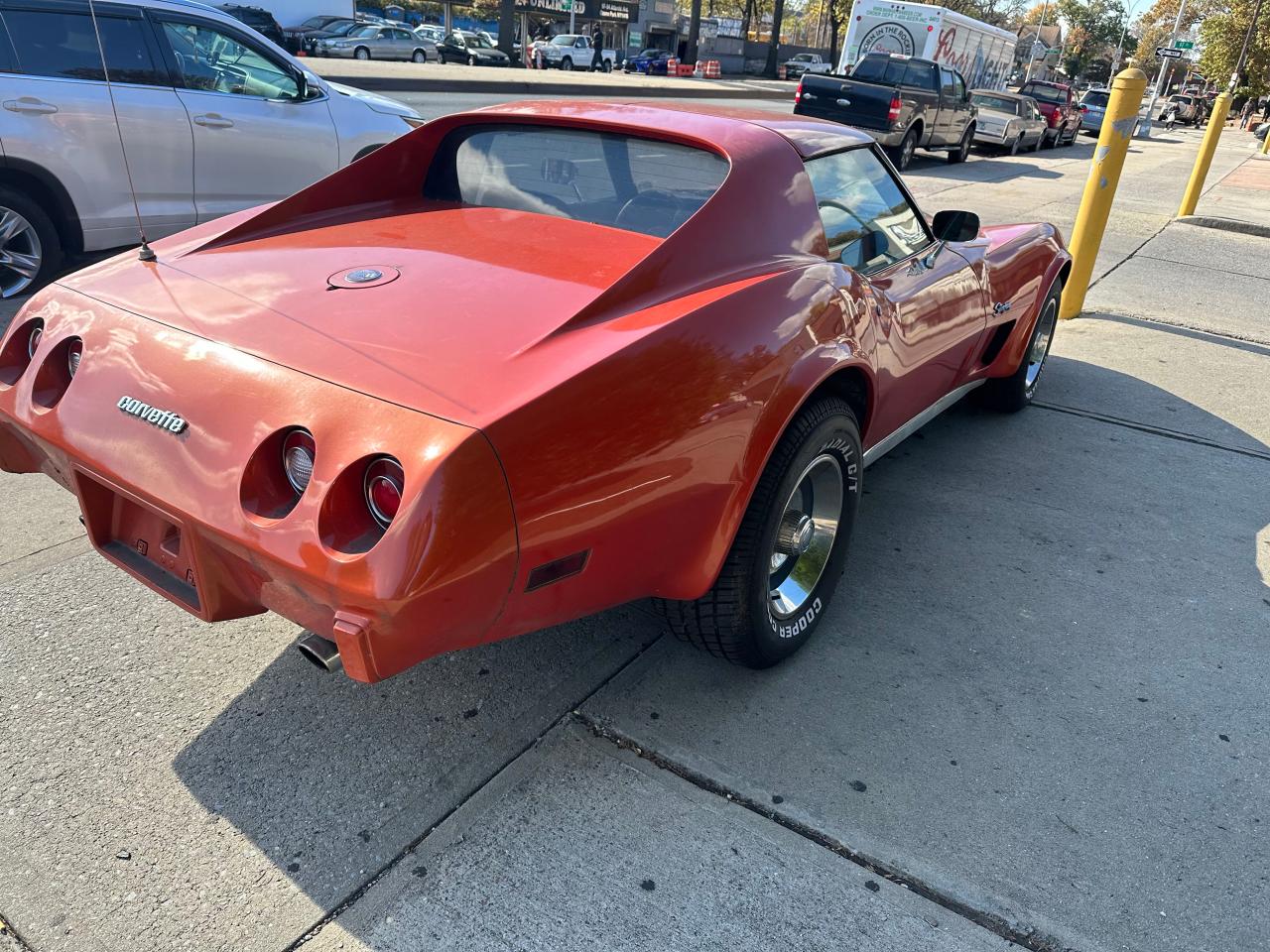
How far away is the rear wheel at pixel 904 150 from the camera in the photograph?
1645 cm

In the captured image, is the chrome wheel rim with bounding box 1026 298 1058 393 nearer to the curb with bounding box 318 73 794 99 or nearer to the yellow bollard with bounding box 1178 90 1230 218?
the yellow bollard with bounding box 1178 90 1230 218

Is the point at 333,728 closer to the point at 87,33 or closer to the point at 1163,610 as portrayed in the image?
the point at 1163,610

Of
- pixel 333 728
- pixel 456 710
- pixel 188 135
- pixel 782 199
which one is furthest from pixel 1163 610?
pixel 188 135

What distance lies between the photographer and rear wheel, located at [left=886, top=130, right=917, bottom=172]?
648 inches

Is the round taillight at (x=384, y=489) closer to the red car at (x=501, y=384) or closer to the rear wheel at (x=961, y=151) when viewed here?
the red car at (x=501, y=384)

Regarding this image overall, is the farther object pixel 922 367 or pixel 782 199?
pixel 922 367

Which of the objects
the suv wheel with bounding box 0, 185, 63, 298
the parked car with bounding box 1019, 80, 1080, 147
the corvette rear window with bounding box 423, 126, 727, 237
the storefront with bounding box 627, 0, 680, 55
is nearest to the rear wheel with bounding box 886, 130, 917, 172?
the parked car with bounding box 1019, 80, 1080, 147

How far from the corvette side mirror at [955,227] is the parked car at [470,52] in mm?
38104

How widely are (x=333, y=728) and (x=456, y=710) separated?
1.05 ft

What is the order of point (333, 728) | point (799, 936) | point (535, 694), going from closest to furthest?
point (799, 936) < point (333, 728) < point (535, 694)

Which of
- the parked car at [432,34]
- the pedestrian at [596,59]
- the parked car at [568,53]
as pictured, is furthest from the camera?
the pedestrian at [596,59]

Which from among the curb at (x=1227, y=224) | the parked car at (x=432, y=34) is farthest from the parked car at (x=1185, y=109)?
the curb at (x=1227, y=224)

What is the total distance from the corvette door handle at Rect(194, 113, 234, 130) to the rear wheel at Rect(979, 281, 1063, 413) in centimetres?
491

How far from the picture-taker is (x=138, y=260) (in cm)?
274
